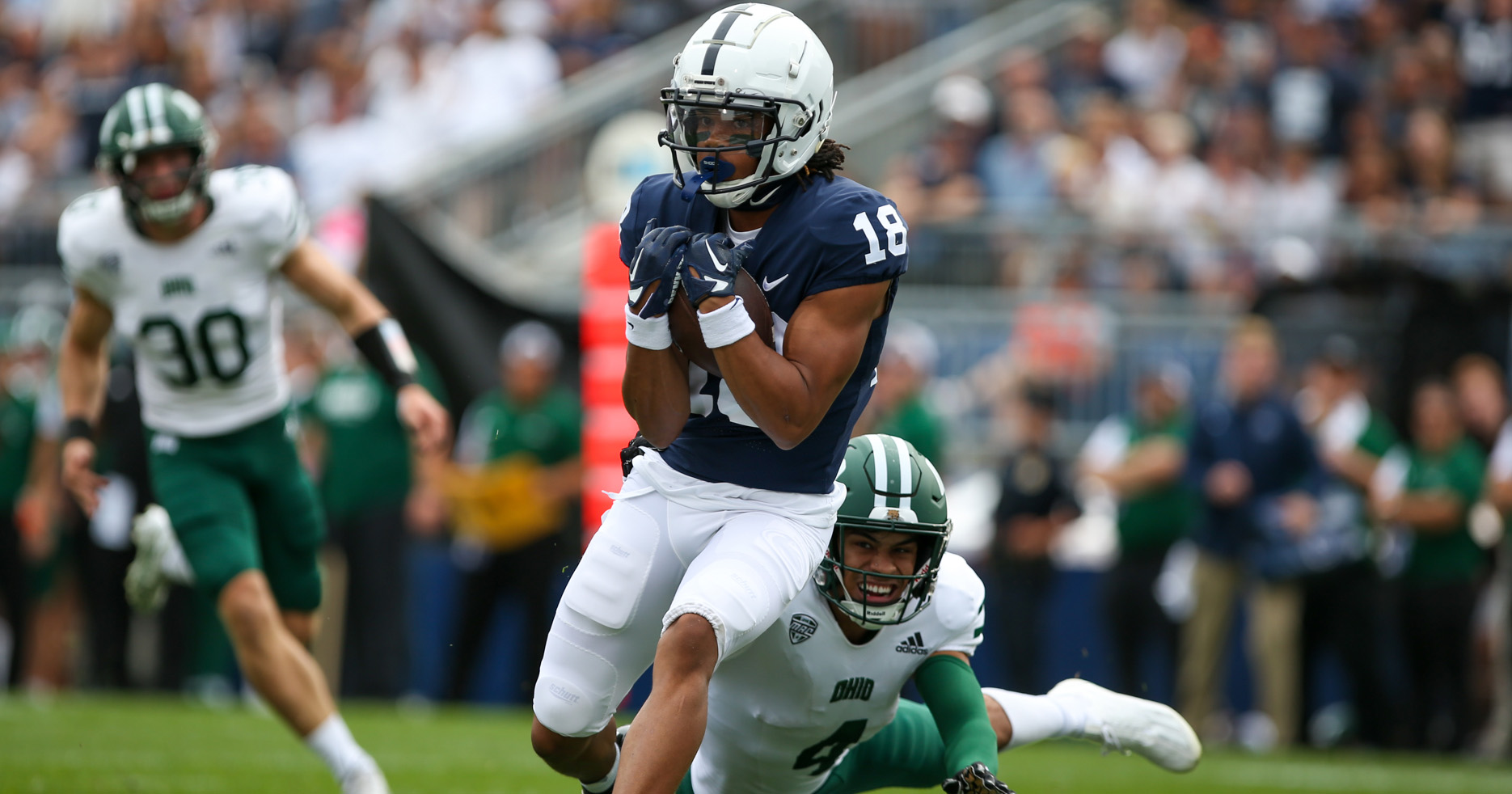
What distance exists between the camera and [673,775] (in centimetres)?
355

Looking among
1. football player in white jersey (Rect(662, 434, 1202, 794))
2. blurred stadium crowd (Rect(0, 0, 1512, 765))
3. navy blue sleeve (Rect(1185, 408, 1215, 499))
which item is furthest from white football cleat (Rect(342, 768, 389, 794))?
navy blue sleeve (Rect(1185, 408, 1215, 499))

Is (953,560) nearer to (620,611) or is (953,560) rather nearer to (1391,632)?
(620,611)

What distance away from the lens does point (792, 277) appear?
3783 mm

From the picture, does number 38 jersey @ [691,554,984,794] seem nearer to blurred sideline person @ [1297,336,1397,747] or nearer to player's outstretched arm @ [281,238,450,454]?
player's outstretched arm @ [281,238,450,454]

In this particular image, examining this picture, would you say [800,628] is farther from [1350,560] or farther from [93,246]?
[1350,560]

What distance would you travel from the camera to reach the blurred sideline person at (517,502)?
32.7ft

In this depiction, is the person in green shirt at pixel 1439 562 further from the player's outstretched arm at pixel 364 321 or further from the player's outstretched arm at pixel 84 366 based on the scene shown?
the player's outstretched arm at pixel 84 366

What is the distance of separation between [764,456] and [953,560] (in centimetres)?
94

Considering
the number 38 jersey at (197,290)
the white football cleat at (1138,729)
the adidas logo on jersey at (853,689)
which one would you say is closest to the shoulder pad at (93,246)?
the number 38 jersey at (197,290)

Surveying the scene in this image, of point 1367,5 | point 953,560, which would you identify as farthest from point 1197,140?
point 953,560

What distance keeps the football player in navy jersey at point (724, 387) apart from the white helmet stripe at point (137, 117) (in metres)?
2.21

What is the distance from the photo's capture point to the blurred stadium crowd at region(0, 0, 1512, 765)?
9180mm

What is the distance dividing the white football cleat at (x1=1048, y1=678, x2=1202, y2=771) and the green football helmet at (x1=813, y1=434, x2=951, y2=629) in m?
0.85

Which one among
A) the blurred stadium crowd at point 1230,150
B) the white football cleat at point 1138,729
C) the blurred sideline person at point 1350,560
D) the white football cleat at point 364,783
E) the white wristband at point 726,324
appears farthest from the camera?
the blurred stadium crowd at point 1230,150
